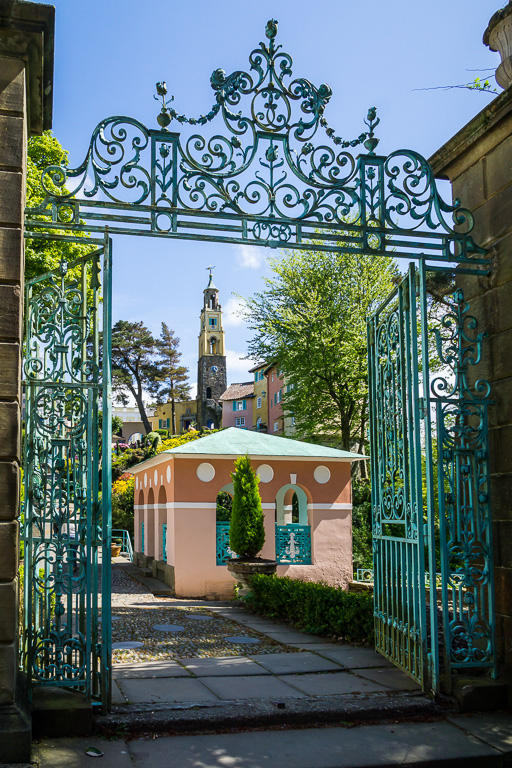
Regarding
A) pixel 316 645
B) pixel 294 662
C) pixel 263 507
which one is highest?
pixel 263 507

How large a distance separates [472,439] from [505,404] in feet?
1.28

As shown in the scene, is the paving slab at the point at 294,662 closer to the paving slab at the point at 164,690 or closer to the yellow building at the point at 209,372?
the paving slab at the point at 164,690

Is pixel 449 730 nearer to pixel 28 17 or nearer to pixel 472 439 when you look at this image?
pixel 472 439

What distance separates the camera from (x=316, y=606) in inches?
387

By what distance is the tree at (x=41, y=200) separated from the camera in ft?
47.3

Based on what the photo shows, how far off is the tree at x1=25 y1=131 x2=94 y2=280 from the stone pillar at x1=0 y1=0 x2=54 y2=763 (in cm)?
882

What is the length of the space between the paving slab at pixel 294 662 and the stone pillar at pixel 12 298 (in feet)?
9.62

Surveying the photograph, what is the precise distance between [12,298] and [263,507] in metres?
13.3

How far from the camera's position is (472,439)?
19.7ft

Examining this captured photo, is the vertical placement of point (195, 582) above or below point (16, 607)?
below

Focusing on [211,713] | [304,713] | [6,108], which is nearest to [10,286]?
[6,108]

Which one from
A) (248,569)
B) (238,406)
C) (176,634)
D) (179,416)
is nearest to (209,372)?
(238,406)

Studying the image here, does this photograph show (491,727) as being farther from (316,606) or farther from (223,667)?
(316,606)

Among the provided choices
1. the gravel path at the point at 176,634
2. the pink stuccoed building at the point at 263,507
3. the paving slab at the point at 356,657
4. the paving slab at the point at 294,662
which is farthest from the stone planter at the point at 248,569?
the paving slab at the point at 294,662
